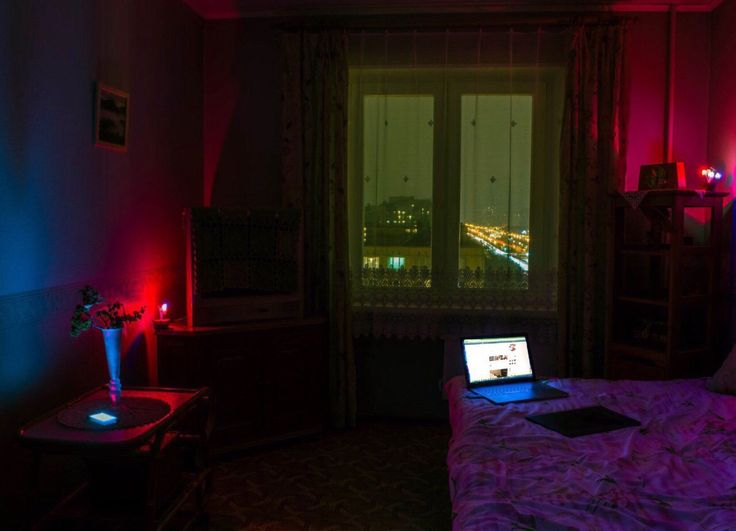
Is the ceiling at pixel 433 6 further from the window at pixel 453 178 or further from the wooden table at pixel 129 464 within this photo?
the wooden table at pixel 129 464

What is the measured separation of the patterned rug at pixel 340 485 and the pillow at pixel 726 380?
1.33 metres

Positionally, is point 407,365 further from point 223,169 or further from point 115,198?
point 115,198

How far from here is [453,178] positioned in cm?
381

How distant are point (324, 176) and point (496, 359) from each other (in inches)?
67.0

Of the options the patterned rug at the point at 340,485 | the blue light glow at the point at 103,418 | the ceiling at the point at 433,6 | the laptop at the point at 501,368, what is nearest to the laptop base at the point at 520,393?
the laptop at the point at 501,368

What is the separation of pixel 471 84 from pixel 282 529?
9.37 feet

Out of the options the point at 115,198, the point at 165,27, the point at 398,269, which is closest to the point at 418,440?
the point at 398,269

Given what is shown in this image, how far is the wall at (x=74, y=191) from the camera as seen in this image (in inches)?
87.2

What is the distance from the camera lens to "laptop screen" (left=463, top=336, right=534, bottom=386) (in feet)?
8.87

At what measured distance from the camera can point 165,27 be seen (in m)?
3.43

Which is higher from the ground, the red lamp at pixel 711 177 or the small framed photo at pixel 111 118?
the small framed photo at pixel 111 118

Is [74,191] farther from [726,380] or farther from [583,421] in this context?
[726,380]

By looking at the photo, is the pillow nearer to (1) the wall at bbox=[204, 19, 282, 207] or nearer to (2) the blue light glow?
(2) the blue light glow

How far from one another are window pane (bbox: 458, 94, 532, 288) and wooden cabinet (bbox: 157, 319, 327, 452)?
113cm
